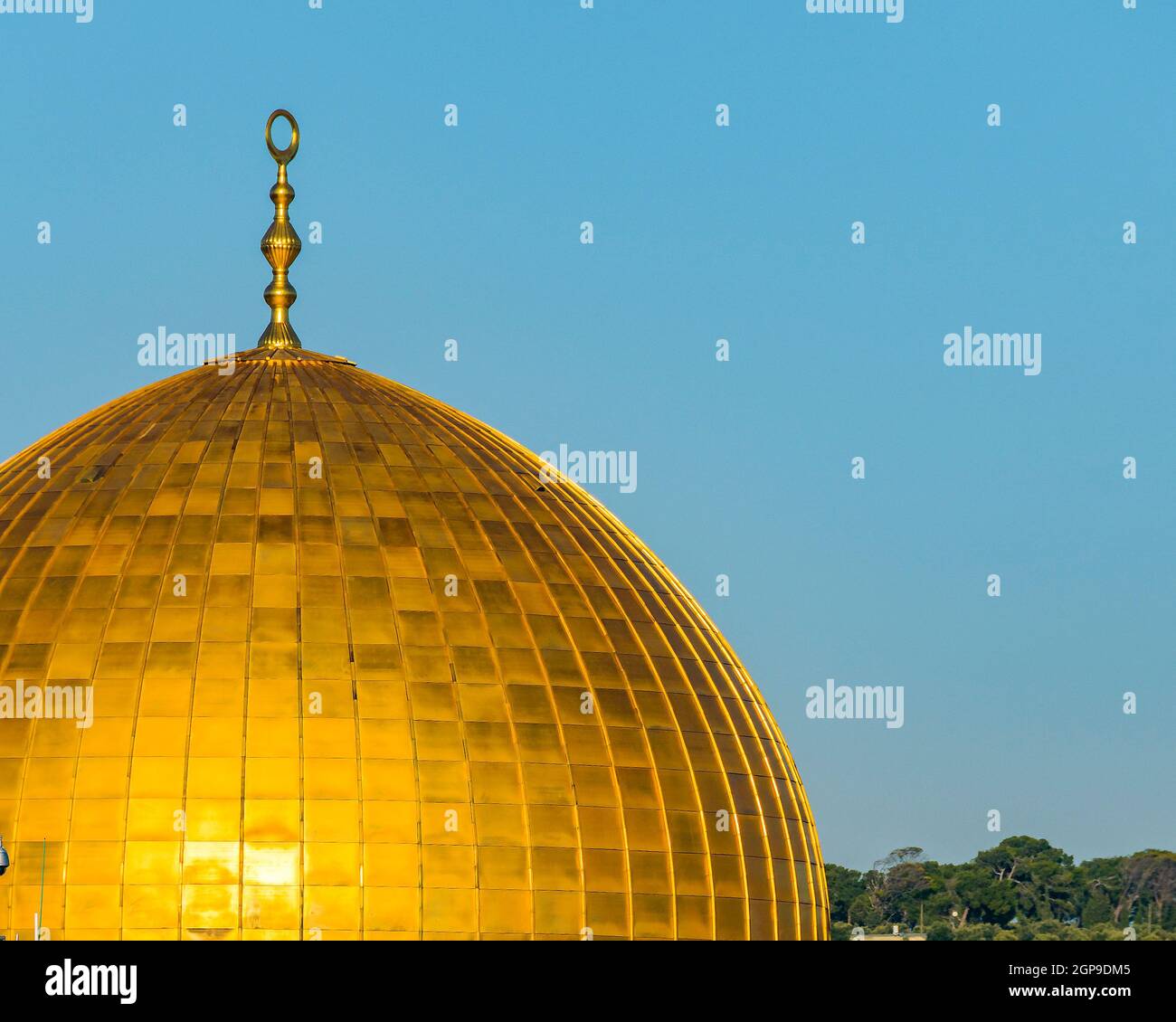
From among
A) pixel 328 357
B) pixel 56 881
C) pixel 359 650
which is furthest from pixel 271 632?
pixel 328 357

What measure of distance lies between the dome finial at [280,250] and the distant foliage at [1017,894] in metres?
50.1

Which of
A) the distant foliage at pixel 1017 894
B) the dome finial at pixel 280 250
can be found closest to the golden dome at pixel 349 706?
the dome finial at pixel 280 250

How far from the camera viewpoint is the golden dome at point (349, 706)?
41219 mm

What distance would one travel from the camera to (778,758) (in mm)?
47125

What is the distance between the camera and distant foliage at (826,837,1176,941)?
99.7 metres

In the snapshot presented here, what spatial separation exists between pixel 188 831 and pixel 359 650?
310 centimetres

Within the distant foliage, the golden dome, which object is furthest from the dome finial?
the distant foliage

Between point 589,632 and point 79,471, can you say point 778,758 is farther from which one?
point 79,471

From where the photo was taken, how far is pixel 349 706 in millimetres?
41781

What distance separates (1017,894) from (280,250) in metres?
62.3

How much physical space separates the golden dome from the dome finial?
2610 mm

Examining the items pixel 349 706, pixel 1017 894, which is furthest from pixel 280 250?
pixel 1017 894
